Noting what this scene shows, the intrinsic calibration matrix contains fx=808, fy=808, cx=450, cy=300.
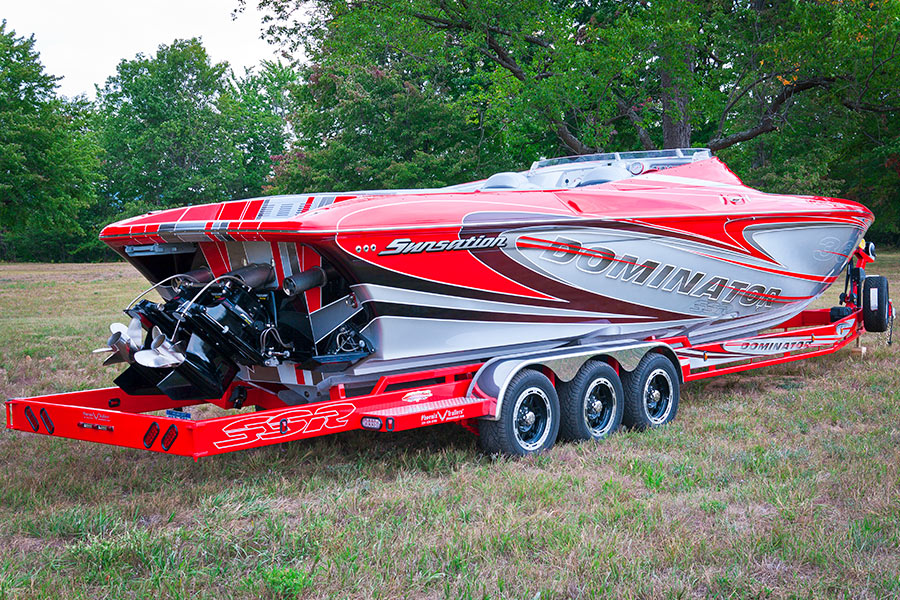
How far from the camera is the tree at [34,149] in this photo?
21703mm

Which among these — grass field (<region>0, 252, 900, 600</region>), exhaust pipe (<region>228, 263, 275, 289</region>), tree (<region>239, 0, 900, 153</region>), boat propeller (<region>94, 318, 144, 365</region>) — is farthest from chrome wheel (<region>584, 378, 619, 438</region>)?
tree (<region>239, 0, 900, 153</region>)

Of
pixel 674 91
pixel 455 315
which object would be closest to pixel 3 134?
pixel 674 91

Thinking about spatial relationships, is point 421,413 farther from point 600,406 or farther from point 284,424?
point 600,406

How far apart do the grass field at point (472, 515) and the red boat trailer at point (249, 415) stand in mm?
325

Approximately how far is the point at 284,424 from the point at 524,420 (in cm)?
168

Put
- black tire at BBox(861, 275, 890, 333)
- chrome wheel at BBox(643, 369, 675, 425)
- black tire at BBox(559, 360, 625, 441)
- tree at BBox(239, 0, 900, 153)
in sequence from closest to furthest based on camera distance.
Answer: black tire at BBox(559, 360, 625, 441) < chrome wheel at BBox(643, 369, 675, 425) < black tire at BBox(861, 275, 890, 333) < tree at BBox(239, 0, 900, 153)

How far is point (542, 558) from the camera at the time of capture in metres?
3.49

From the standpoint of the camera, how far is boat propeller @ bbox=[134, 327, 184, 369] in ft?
14.9

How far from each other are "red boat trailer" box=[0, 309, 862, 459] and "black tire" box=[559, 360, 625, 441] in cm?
71

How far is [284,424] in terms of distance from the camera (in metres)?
4.36

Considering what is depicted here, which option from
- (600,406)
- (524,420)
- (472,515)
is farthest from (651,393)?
(472,515)

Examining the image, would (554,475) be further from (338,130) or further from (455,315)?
(338,130)

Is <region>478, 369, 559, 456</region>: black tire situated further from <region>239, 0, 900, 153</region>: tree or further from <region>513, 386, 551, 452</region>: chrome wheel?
<region>239, 0, 900, 153</region>: tree

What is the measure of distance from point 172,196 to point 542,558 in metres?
45.1
